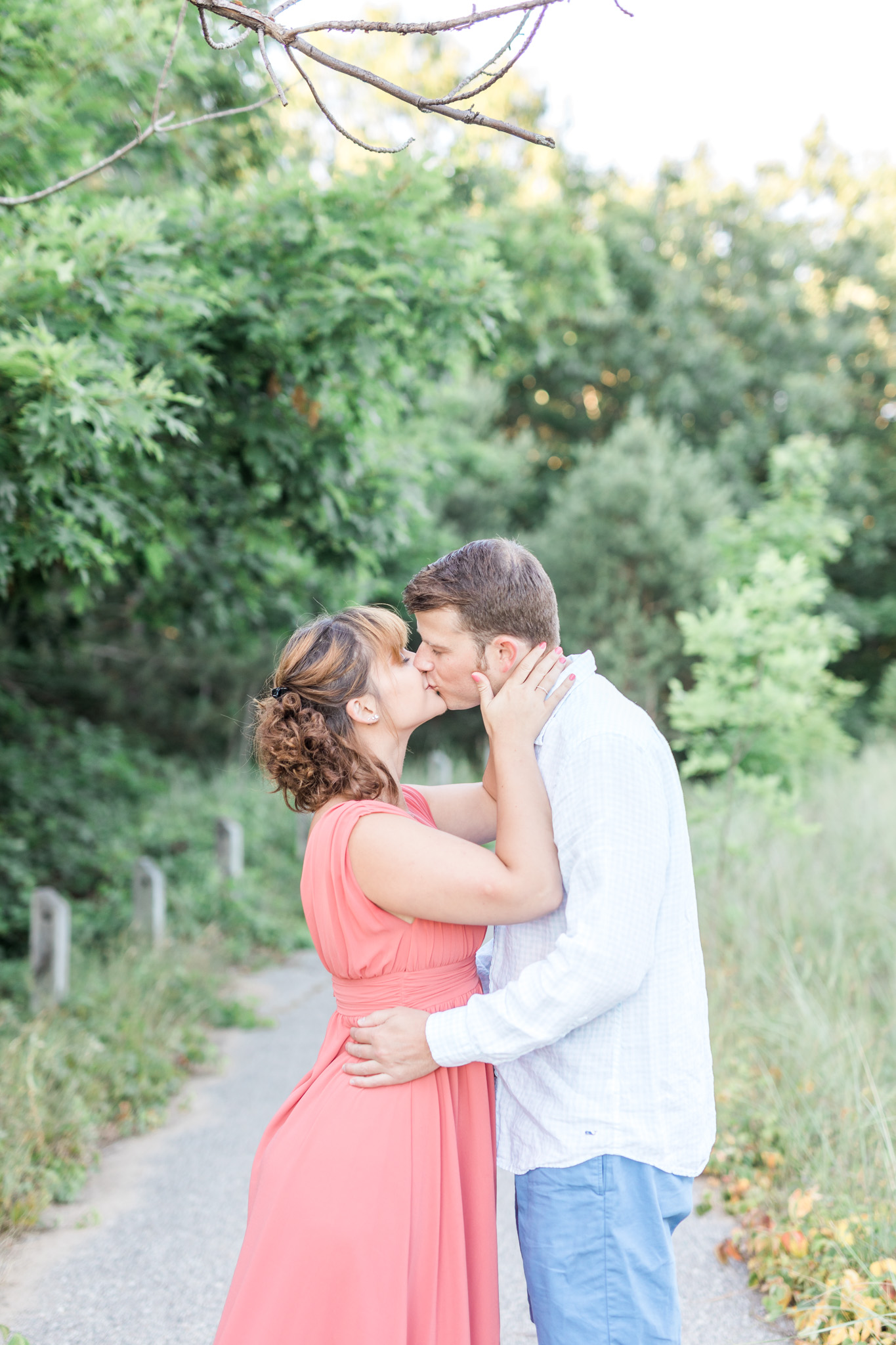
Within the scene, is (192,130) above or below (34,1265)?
above

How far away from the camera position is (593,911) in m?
1.62

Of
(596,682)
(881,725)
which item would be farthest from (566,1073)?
(881,725)

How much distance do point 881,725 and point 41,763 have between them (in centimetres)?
1207

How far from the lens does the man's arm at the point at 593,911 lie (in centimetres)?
162

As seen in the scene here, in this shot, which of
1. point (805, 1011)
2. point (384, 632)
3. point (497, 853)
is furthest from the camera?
point (805, 1011)

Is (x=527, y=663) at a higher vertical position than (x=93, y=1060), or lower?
higher

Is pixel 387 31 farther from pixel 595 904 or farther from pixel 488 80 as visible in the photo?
pixel 595 904

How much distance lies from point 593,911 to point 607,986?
131 millimetres

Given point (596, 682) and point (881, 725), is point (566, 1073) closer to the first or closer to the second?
point (596, 682)

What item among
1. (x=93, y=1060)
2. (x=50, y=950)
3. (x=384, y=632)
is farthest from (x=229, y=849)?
(x=384, y=632)

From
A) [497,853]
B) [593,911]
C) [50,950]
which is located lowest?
[50,950]

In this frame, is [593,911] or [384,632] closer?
[593,911]

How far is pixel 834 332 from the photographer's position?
65.4ft

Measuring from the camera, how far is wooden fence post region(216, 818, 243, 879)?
8305 mm
